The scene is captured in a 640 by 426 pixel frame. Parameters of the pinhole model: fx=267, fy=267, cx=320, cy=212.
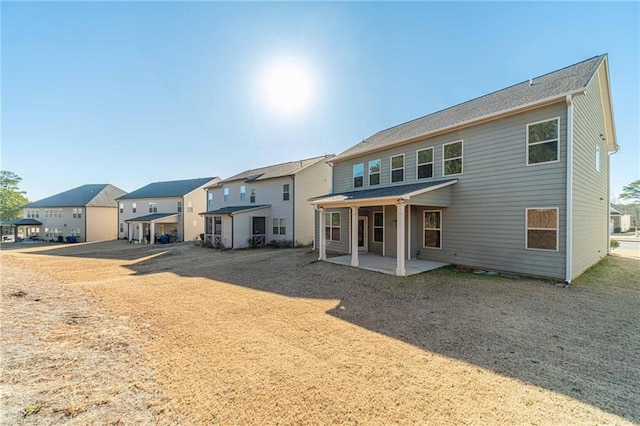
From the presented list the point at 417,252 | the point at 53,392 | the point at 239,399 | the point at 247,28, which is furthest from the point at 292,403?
the point at 247,28

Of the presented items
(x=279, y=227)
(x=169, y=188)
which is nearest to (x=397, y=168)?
(x=279, y=227)

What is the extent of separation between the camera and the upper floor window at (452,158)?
436 inches

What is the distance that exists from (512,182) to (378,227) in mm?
6266

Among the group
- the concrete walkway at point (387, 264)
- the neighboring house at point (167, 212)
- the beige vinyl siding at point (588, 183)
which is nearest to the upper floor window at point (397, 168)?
the concrete walkway at point (387, 264)

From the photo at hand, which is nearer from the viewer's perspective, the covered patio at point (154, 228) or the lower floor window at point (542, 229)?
the lower floor window at point (542, 229)

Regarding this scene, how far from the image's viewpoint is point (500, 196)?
9773 mm

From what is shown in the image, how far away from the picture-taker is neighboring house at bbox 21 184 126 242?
3238cm

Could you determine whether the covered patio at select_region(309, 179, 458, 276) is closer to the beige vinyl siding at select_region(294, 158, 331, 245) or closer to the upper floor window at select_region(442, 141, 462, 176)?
the upper floor window at select_region(442, 141, 462, 176)

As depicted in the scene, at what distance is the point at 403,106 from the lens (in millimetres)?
17797

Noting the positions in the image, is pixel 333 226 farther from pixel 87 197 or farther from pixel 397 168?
pixel 87 197

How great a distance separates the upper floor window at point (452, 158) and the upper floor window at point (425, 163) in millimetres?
602

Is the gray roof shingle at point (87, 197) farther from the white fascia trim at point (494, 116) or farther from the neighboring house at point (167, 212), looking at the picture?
the white fascia trim at point (494, 116)

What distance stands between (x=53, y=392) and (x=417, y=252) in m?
12.1

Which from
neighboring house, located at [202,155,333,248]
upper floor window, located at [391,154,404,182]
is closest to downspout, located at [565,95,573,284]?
upper floor window, located at [391,154,404,182]
